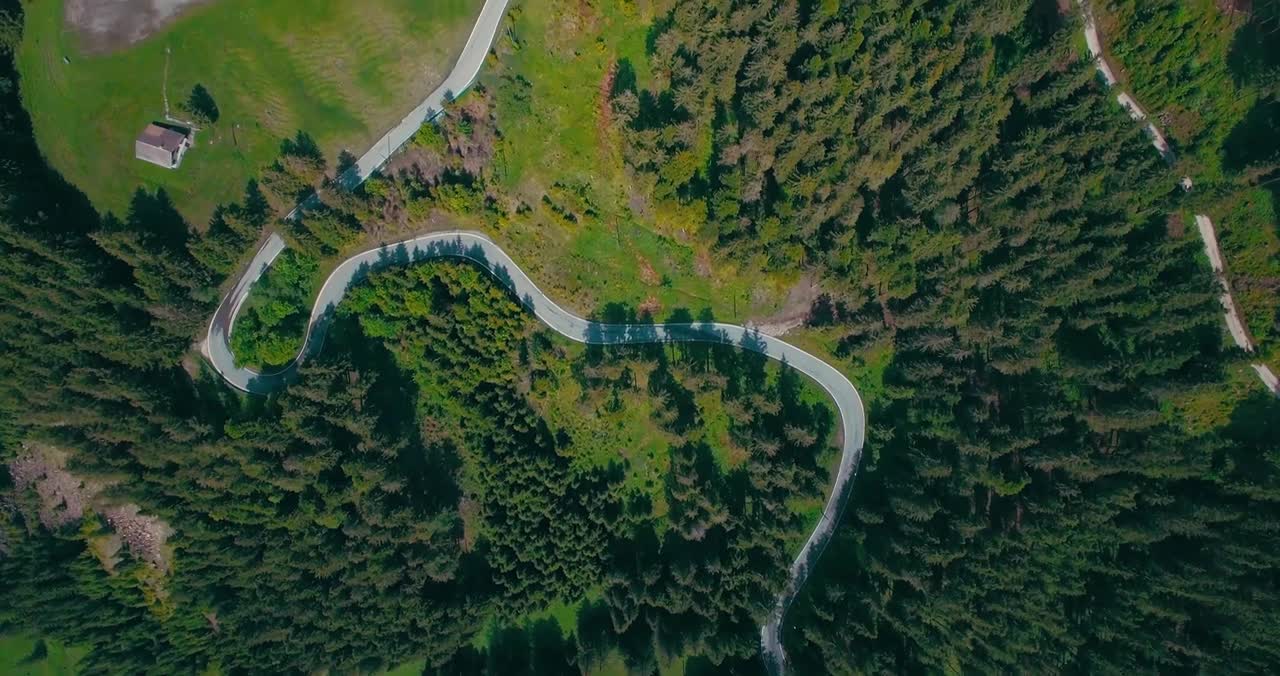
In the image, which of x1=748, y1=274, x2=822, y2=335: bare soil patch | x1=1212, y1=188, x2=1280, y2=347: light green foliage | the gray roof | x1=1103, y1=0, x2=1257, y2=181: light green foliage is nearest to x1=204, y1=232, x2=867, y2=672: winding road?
x1=748, y1=274, x2=822, y2=335: bare soil patch

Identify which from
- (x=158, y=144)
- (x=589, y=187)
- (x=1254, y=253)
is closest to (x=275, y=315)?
(x=158, y=144)

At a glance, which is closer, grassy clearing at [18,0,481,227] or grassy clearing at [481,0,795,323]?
grassy clearing at [18,0,481,227]

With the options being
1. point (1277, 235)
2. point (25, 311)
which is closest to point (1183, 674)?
point (1277, 235)

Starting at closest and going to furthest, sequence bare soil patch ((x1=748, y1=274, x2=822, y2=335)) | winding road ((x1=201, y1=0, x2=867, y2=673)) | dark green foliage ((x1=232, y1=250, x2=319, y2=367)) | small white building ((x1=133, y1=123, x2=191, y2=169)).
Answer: small white building ((x1=133, y1=123, x2=191, y2=169)) < dark green foliage ((x1=232, y1=250, x2=319, y2=367)) < winding road ((x1=201, y1=0, x2=867, y2=673)) < bare soil patch ((x1=748, y1=274, x2=822, y2=335))

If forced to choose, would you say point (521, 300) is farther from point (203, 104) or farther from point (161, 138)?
point (161, 138)

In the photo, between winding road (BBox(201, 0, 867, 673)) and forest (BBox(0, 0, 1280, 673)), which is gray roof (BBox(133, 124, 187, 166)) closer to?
forest (BBox(0, 0, 1280, 673))

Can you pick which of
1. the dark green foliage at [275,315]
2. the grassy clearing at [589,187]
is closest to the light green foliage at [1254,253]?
the grassy clearing at [589,187]
